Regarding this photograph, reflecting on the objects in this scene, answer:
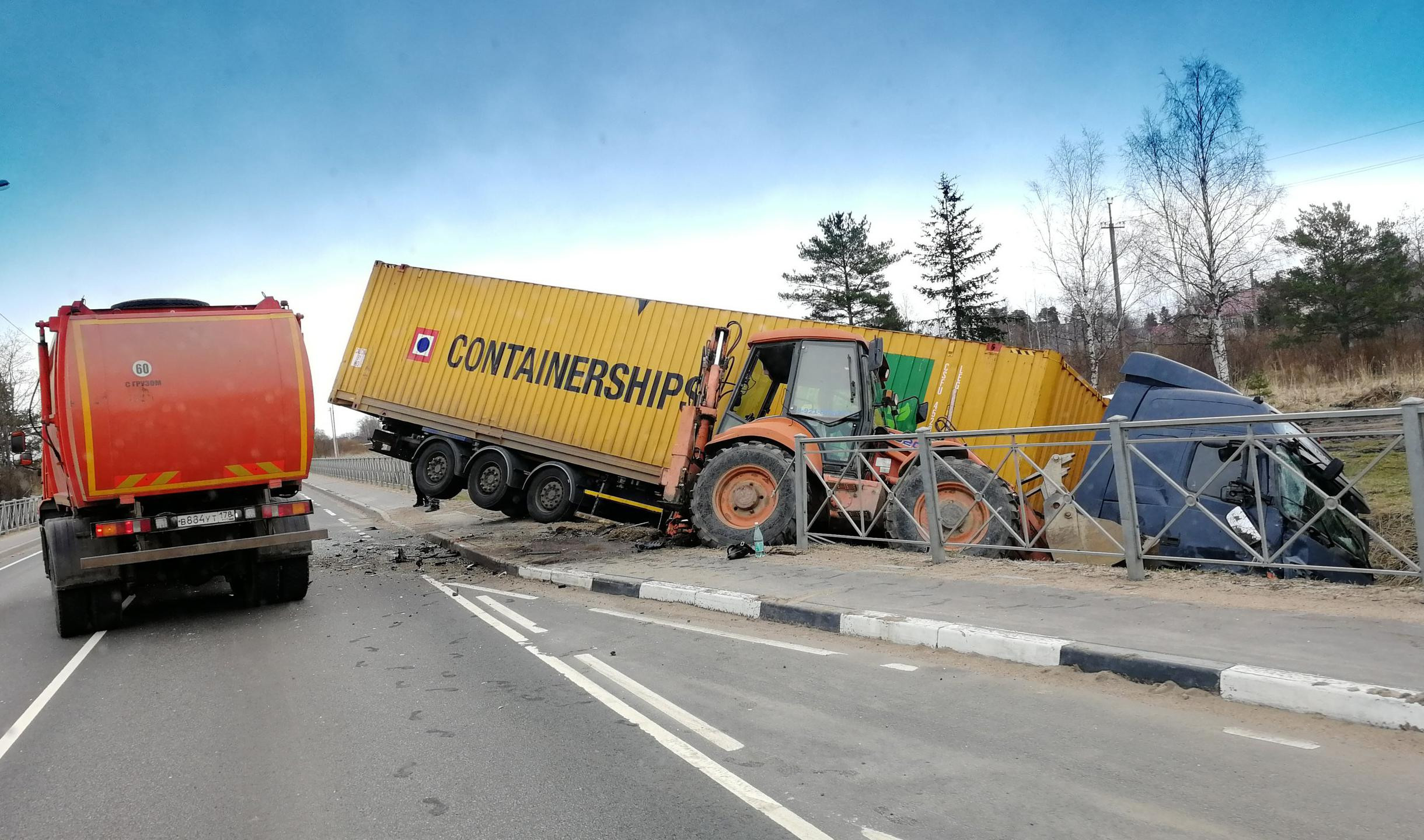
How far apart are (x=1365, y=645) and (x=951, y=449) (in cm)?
526

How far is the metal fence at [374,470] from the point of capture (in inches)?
1361

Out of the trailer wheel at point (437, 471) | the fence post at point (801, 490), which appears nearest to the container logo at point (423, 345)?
the trailer wheel at point (437, 471)

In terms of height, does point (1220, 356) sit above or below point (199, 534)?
above

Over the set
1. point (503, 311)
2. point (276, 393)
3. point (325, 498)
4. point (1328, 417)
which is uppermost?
point (503, 311)

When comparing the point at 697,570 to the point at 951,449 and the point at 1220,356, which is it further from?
the point at 1220,356

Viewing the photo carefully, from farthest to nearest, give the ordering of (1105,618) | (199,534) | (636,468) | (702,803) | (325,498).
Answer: (325,498) < (636,468) < (199,534) < (1105,618) < (702,803)

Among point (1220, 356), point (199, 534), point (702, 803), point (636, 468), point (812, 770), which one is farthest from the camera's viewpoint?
point (1220, 356)

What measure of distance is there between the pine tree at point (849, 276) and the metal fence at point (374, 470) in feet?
74.5

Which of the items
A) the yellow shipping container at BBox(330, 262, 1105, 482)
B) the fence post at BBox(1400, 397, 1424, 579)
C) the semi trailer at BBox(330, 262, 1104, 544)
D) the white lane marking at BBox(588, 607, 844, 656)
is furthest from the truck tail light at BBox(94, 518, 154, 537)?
the fence post at BBox(1400, 397, 1424, 579)

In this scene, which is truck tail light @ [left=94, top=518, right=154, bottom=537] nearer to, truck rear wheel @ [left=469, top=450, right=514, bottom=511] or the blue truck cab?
truck rear wheel @ [left=469, top=450, right=514, bottom=511]

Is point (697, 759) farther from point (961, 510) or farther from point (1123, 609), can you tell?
point (961, 510)

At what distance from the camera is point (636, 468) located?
13.4 m

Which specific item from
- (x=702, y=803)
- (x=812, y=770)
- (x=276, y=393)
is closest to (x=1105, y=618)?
(x=812, y=770)

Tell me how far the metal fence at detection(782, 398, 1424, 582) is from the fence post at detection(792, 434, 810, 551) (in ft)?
0.05
